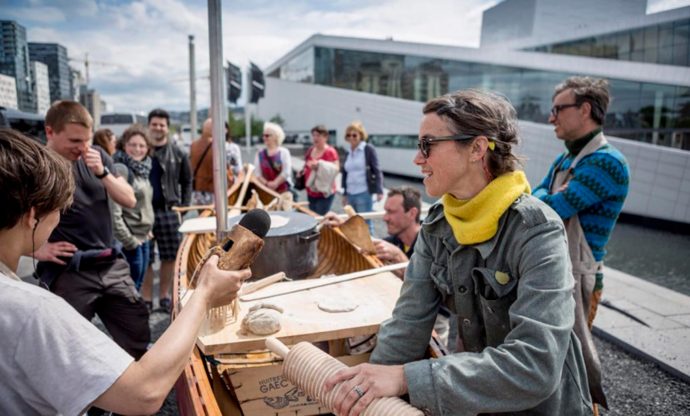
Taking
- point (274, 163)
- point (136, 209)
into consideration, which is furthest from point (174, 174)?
point (274, 163)

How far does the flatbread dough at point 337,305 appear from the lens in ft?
7.37

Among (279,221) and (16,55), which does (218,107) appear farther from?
(16,55)

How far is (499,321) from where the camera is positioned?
1.57m

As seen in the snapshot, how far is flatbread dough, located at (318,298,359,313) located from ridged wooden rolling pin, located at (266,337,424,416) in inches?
24.8

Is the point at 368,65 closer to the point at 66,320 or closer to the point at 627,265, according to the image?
the point at 627,265

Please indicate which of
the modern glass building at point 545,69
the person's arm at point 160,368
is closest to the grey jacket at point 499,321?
the person's arm at point 160,368

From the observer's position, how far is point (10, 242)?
121 centimetres

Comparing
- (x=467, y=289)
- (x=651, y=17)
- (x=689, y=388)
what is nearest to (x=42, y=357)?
(x=467, y=289)

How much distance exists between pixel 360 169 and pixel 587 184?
4550 millimetres

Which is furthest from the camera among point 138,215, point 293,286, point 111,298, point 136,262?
point 138,215

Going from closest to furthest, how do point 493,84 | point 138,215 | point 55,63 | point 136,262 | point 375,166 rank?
point 136,262 < point 138,215 < point 55,63 < point 375,166 < point 493,84

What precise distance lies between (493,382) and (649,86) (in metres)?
14.5

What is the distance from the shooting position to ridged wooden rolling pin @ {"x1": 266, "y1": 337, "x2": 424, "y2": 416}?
4.14 feet

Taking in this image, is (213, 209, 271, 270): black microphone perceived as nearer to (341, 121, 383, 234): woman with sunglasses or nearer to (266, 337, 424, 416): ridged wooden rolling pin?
(266, 337, 424, 416): ridged wooden rolling pin
